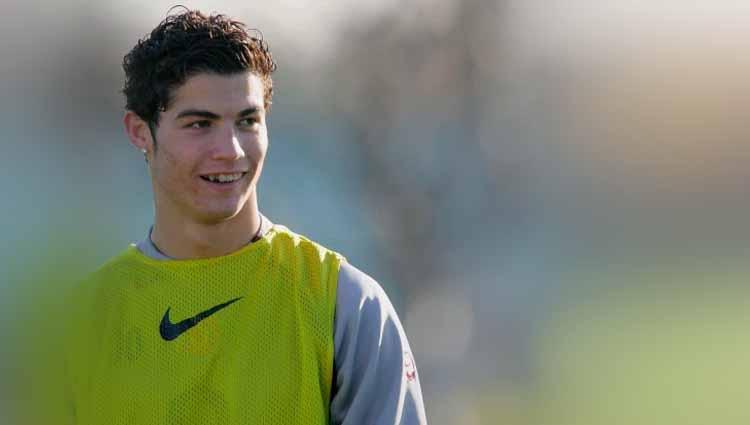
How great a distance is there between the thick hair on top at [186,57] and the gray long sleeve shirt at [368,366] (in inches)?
17.9

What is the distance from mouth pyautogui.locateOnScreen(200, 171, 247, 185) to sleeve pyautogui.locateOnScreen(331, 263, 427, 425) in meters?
0.29

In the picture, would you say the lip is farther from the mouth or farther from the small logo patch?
the small logo patch

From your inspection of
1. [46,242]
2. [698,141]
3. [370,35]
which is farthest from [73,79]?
[698,141]

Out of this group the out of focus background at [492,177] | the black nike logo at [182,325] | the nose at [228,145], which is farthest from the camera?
the out of focus background at [492,177]

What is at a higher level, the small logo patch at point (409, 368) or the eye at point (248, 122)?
the eye at point (248, 122)

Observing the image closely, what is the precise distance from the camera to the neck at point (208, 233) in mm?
2445

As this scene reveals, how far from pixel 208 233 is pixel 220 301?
0.45 feet

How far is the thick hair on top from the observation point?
94.2 inches

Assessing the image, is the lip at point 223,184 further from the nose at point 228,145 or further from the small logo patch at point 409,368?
the small logo patch at point 409,368

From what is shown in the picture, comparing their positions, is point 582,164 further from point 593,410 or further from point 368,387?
point 368,387

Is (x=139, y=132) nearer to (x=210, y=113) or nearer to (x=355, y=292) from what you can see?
(x=210, y=113)

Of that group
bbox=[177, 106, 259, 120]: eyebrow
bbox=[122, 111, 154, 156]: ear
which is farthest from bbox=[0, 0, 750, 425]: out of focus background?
bbox=[177, 106, 259, 120]: eyebrow

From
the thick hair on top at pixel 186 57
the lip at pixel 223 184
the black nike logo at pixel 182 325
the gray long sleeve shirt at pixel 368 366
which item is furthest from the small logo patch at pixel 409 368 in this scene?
the thick hair on top at pixel 186 57

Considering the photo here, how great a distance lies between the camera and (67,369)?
252 cm
